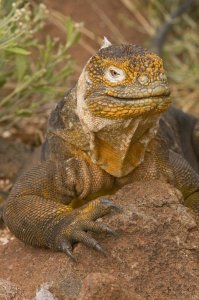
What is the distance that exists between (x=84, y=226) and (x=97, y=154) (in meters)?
0.81

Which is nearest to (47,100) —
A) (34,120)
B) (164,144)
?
(34,120)

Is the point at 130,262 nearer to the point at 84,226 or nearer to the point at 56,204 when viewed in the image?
the point at 84,226

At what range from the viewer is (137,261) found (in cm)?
543

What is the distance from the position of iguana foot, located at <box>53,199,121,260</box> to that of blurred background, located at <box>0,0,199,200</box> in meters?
2.28

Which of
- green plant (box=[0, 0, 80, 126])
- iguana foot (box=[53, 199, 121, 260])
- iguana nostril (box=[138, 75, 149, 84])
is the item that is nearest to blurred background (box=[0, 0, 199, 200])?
green plant (box=[0, 0, 80, 126])

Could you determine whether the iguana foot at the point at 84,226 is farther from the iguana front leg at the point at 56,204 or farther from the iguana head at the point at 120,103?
the iguana head at the point at 120,103

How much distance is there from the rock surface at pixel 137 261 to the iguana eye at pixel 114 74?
0.77 meters

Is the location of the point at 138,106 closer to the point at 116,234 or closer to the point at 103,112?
the point at 103,112

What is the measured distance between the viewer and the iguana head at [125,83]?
5.77 metres

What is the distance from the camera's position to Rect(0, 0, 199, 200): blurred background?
8.53m

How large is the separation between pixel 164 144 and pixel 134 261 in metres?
1.54

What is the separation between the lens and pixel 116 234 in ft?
18.2

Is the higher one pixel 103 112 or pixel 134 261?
pixel 103 112

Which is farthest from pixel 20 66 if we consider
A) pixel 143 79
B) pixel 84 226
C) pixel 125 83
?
pixel 84 226
